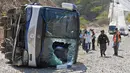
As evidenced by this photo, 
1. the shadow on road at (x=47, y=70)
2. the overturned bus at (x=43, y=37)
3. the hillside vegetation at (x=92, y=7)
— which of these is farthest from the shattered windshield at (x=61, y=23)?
the hillside vegetation at (x=92, y=7)

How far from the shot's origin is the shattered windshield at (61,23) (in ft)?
45.4

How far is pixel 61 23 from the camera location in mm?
14297

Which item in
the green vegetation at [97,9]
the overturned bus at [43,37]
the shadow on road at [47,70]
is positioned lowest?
the green vegetation at [97,9]

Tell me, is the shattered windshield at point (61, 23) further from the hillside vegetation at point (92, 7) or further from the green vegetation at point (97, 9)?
the green vegetation at point (97, 9)

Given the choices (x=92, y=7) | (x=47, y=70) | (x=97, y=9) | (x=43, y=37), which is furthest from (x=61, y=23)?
(x=92, y=7)

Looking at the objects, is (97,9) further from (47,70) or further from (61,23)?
(47,70)

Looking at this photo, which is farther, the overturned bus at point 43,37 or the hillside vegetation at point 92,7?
the hillside vegetation at point 92,7

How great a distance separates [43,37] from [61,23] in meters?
1.15

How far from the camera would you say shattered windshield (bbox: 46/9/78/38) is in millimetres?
13849

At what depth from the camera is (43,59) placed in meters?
13.7

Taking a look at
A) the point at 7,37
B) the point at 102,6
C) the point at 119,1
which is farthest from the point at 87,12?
the point at 7,37

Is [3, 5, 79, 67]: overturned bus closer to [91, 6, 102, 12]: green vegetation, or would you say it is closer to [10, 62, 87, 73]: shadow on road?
[10, 62, 87, 73]: shadow on road

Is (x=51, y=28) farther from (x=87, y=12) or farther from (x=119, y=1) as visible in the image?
(x=87, y=12)

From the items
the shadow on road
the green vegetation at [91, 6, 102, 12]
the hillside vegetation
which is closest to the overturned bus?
the shadow on road
